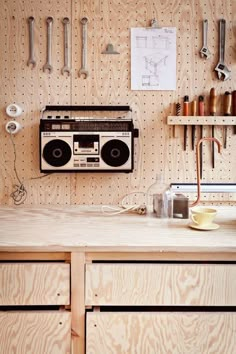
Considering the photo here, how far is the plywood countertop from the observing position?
1.22 metres

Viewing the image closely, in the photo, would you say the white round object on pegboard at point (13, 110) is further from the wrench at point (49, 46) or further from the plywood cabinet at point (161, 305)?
the plywood cabinet at point (161, 305)

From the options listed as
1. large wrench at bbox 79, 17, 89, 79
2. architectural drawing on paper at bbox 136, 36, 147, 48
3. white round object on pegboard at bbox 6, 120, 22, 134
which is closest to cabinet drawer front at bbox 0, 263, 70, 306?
white round object on pegboard at bbox 6, 120, 22, 134

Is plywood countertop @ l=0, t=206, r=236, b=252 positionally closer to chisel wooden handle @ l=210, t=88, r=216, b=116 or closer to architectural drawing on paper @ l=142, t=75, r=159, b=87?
chisel wooden handle @ l=210, t=88, r=216, b=116

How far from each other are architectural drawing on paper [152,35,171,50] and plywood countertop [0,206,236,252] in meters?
0.81

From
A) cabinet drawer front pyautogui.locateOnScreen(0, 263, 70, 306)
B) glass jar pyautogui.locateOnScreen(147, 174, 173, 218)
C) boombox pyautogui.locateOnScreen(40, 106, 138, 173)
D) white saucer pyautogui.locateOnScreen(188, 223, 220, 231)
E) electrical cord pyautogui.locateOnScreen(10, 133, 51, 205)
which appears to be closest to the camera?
cabinet drawer front pyautogui.locateOnScreen(0, 263, 70, 306)

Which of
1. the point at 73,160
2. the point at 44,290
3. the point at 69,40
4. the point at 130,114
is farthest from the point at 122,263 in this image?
the point at 69,40

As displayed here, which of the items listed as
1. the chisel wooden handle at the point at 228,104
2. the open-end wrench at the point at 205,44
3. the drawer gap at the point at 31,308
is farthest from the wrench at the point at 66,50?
the drawer gap at the point at 31,308

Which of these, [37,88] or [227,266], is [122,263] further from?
[37,88]

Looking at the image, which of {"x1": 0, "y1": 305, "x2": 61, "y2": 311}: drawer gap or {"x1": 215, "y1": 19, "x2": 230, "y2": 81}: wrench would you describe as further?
{"x1": 215, "y1": 19, "x2": 230, "y2": 81}: wrench

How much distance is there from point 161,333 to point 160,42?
128cm

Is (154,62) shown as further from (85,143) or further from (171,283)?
(171,283)

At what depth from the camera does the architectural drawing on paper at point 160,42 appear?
183 cm

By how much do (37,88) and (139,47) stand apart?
0.52 metres

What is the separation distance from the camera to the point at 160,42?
1.83 m
